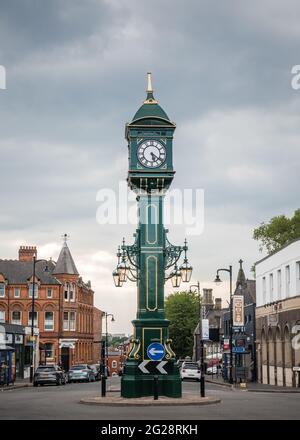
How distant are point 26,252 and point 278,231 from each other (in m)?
35.2

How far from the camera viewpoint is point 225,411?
901 inches

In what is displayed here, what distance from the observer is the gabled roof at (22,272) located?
93312 millimetres

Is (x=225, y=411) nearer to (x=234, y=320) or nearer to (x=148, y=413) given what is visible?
(x=148, y=413)

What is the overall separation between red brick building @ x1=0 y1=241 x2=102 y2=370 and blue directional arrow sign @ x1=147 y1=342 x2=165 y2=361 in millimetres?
63612

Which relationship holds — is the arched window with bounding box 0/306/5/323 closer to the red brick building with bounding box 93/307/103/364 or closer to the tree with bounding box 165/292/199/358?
the red brick building with bounding box 93/307/103/364

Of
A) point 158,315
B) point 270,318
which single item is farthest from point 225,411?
point 270,318

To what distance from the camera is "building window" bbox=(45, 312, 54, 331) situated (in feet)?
304

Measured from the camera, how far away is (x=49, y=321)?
306 feet

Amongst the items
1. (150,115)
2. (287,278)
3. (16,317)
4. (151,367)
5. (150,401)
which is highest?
(150,115)

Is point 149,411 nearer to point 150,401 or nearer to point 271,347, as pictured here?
point 150,401

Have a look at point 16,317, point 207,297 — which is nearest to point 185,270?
point 16,317

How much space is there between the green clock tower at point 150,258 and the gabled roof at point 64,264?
65263 millimetres

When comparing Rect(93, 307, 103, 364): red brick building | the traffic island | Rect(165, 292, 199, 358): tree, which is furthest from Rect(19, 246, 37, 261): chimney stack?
the traffic island
